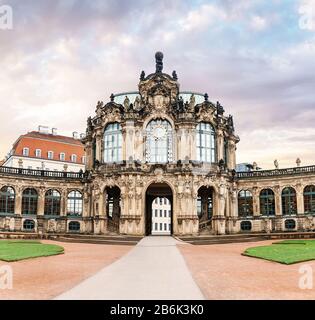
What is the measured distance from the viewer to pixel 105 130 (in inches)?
2437

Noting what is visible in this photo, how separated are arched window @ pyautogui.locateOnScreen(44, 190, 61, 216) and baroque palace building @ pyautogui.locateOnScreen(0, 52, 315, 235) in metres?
0.16

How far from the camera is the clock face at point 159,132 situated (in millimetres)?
59250

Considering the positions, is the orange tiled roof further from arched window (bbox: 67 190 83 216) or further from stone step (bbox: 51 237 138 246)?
stone step (bbox: 51 237 138 246)

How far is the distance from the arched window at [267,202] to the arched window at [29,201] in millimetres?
36849

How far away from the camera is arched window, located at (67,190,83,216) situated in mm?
66500

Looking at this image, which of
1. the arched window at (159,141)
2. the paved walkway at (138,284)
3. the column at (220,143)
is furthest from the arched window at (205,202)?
the paved walkway at (138,284)

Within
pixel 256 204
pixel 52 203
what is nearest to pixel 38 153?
pixel 52 203

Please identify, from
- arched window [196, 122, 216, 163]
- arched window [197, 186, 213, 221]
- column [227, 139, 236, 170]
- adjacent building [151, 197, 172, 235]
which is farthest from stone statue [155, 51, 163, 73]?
adjacent building [151, 197, 172, 235]

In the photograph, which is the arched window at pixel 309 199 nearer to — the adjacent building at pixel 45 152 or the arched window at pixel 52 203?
the arched window at pixel 52 203

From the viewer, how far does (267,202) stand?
64.3 metres

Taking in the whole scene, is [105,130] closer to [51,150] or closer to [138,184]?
[138,184]

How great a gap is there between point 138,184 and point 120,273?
3749 centimetres

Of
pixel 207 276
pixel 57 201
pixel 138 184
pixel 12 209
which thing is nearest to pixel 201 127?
pixel 138 184
